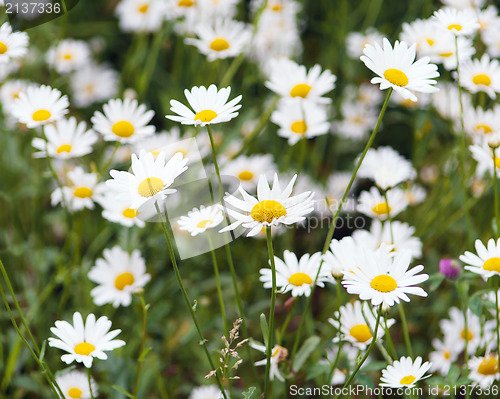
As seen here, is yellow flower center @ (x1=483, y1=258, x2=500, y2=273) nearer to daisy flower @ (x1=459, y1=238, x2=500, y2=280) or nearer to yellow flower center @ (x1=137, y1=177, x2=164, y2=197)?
daisy flower @ (x1=459, y1=238, x2=500, y2=280)

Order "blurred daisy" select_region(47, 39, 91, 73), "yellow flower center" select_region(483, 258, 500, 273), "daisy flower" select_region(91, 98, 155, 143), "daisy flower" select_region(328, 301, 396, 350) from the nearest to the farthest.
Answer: "yellow flower center" select_region(483, 258, 500, 273) < "daisy flower" select_region(328, 301, 396, 350) < "daisy flower" select_region(91, 98, 155, 143) < "blurred daisy" select_region(47, 39, 91, 73)

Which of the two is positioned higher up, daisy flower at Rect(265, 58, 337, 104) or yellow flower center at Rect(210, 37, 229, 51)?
yellow flower center at Rect(210, 37, 229, 51)

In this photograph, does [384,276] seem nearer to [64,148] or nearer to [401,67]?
[401,67]

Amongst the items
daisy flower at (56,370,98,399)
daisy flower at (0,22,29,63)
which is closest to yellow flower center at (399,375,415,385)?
daisy flower at (56,370,98,399)

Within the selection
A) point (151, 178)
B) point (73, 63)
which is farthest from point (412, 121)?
point (151, 178)

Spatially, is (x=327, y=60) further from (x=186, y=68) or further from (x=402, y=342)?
(x=402, y=342)

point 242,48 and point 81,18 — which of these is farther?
point 81,18
